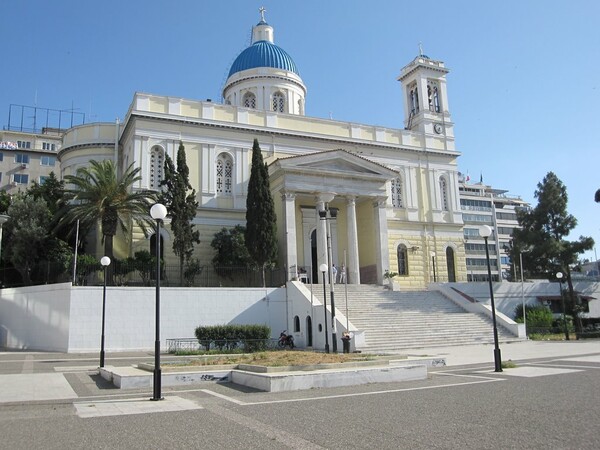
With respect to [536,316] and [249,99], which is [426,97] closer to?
[249,99]

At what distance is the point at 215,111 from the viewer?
34.5m

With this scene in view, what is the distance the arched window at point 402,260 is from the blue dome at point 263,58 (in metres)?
16.7

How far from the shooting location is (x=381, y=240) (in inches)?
1316

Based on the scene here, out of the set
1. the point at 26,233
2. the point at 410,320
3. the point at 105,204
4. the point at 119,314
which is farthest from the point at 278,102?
the point at 119,314

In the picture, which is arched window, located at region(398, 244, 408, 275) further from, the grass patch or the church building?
the grass patch

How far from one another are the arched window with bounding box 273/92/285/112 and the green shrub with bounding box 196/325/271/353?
23127 millimetres

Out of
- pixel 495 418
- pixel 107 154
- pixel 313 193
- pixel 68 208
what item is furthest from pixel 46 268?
pixel 495 418

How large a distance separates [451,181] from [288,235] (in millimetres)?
16944

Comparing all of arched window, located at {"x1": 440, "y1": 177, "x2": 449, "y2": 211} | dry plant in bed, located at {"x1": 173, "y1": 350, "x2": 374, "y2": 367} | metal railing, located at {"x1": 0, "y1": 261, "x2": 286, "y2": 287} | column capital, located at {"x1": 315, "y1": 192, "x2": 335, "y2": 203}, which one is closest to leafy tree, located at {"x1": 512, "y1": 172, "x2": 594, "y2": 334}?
arched window, located at {"x1": 440, "y1": 177, "x2": 449, "y2": 211}

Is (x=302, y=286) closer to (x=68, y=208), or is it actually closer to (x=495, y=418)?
(x=68, y=208)

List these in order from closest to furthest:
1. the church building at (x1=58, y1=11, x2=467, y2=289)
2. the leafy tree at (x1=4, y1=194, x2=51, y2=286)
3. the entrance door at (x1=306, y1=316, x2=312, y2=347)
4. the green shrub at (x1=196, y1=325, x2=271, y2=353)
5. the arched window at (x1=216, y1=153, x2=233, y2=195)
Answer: the green shrub at (x1=196, y1=325, x2=271, y2=353) → the entrance door at (x1=306, y1=316, x2=312, y2=347) → the leafy tree at (x1=4, y1=194, x2=51, y2=286) → the church building at (x1=58, y1=11, x2=467, y2=289) → the arched window at (x1=216, y1=153, x2=233, y2=195)

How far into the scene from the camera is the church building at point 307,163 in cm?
3200

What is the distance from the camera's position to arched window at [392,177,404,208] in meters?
39.0

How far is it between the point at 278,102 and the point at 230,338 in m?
24.3
